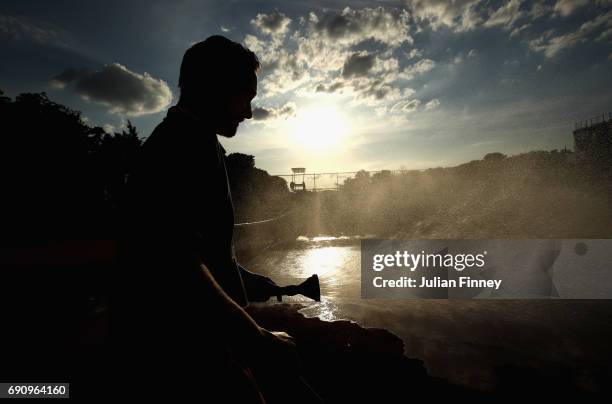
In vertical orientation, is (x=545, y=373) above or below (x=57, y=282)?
below

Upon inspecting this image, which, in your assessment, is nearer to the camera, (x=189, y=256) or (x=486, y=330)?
(x=189, y=256)

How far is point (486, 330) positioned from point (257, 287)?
19.1ft

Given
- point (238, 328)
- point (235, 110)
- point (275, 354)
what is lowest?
point (275, 354)

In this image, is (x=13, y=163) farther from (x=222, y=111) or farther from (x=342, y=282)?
(x=222, y=111)

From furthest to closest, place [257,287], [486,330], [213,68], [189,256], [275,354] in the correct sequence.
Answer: [486,330], [257,287], [213,68], [275,354], [189,256]

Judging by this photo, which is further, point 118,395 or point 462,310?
point 462,310

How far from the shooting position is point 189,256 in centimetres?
84

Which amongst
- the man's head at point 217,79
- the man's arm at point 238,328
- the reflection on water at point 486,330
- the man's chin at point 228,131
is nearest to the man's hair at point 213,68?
the man's head at point 217,79

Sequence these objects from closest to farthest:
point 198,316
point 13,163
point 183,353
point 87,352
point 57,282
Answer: point 198,316 → point 183,353 → point 87,352 → point 57,282 → point 13,163

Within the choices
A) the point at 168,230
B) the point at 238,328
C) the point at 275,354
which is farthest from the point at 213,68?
the point at 275,354

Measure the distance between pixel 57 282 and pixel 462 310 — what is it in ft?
27.5

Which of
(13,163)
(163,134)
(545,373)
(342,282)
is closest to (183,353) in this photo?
(163,134)

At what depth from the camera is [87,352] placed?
13.7 ft

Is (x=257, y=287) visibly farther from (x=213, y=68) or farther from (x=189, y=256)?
(x=213, y=68)
